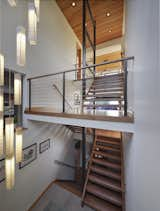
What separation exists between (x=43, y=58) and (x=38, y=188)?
3.74 meters

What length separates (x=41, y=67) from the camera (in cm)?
346

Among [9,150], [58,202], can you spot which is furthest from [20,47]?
[58,202]

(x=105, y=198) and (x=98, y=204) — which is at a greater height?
(x=105, y=198)

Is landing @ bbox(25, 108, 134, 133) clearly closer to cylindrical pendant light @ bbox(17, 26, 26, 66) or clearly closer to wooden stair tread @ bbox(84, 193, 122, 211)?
cylindrical pendant light @ bbox(17, 26, 26, 66)

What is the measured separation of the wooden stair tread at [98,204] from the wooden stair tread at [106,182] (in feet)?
1.06

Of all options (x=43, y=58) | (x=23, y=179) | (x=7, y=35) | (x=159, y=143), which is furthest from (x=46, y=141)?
(x=159, y=143)

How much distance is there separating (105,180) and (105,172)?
0.18 meters

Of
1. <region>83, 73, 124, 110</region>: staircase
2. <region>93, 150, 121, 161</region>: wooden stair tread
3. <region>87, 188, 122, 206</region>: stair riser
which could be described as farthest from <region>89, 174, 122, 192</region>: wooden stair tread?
<region>83, 73, 124, 110</region>: staircase

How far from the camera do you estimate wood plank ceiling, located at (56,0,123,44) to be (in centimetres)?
421

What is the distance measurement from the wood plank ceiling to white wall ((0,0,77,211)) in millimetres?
295

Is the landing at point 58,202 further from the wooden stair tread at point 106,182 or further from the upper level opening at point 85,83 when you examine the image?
the upper level opening at point 85,83

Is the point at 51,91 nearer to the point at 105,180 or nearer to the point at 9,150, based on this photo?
the point at 9,150

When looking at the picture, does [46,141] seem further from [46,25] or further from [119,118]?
[46,25]

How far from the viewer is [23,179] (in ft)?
9.18
